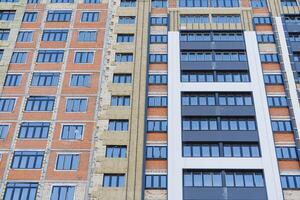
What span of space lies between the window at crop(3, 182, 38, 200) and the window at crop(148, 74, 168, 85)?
1775 cm

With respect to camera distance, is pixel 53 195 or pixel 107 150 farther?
pixel 107 150

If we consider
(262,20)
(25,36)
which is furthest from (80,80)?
(262,20)

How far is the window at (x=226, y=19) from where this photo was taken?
54062 millimetres

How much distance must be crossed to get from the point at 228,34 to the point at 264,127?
14349 mm

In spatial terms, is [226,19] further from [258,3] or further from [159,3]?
[159,3]

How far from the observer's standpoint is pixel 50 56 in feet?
168

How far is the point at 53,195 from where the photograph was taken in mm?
41062

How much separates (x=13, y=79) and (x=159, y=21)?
66.2ft

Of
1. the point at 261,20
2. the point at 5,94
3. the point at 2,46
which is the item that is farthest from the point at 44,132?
the point at 261,20

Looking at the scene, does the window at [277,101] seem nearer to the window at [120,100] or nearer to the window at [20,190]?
the window at [120,100]

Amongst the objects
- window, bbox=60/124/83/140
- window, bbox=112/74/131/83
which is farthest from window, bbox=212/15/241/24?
window, bbox=60/124/83/140

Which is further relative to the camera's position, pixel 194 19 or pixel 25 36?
pixel 194 19

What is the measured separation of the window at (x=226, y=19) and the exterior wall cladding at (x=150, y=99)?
0.23m

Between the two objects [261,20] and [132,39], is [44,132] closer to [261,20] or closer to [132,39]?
[132,39]
